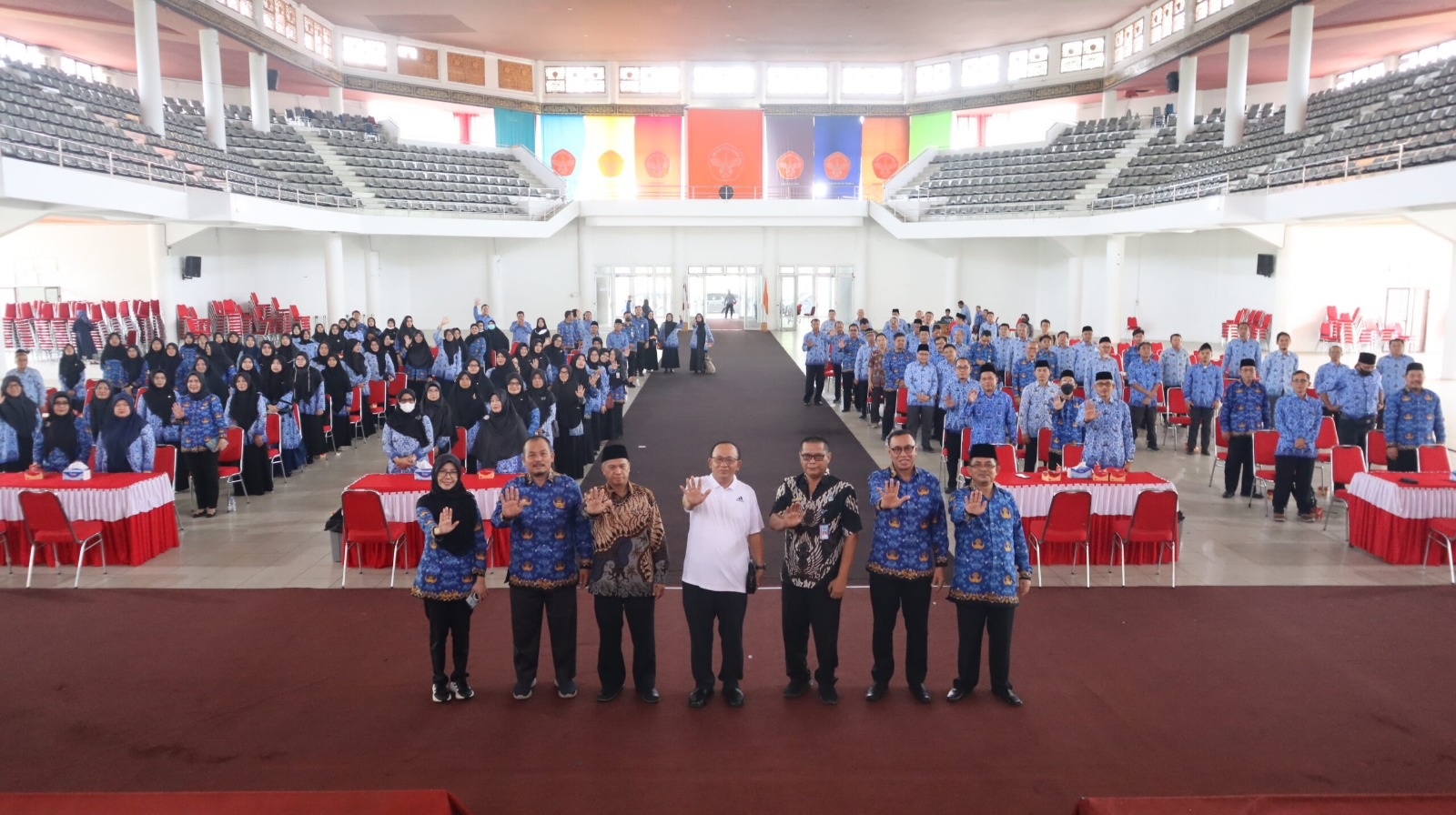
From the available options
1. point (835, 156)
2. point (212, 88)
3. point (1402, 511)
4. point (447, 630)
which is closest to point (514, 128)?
point (835, 156)

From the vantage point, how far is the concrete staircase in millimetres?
26062

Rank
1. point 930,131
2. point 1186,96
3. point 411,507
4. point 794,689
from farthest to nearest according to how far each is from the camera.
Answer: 1. point 930,131
2. point 1186,96
3. point 411,507
4. point 794,689

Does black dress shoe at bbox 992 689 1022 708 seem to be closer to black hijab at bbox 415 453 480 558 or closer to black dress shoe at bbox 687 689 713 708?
black dress shoe at bbox 687 689 713 708

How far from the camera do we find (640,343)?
2152 cm

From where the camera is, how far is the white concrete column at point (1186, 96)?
2567 centimetres

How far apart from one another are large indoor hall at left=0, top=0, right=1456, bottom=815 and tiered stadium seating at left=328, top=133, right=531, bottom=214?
0.72 feet

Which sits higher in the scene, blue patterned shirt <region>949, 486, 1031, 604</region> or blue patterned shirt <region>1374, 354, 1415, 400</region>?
blue patterned shirt <region>1374, 354, 1415, 400</region>

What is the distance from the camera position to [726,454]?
511 centimetres

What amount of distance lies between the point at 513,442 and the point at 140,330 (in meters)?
18.1

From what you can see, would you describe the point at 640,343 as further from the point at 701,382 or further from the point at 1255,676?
the point at 1255,676

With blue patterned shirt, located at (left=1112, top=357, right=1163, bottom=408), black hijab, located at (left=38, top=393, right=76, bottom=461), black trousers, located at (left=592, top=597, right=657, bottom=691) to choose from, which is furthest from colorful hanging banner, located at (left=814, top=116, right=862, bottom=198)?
black trousers, located at (left=592, top=597, right=657, bottom=691)

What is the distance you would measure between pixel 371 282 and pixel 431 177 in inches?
143

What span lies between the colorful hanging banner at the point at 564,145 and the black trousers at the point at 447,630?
30103 millimetres

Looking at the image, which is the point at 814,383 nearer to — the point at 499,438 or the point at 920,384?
the point at 920,384
